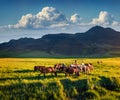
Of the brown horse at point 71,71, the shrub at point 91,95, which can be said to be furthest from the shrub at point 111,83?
the brown horse at point 71,71

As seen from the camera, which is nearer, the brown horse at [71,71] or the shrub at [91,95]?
the shrub at [91,95]

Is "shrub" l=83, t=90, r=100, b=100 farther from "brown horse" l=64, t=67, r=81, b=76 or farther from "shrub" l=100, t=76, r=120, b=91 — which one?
"brown horse" l=64, t=67, r=81, b=76

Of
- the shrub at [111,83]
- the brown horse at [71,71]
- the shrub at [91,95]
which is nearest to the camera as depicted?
the shrub at [91,95]

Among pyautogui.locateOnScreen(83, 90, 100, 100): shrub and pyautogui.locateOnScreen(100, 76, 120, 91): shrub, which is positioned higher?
pyautogui.locateOnScreen(100, 76, 120, 91): shrub

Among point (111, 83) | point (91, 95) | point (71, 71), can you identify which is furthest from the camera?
point (71, 71)

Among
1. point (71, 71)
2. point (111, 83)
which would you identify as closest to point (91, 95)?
point (111, 83)

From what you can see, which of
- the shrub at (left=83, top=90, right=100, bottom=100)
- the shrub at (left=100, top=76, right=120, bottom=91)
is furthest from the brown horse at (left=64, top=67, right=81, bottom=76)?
the shrub at (left=83, top=90, right=100, bottom=100)

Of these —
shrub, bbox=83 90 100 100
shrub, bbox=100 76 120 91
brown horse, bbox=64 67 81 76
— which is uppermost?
brown horse, bbox=64 67 81 76

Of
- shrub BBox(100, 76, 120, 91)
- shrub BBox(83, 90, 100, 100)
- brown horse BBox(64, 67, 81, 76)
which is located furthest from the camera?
brown horse BBox(64, 67, 81, 76)

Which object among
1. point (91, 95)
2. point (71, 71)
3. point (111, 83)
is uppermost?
point (71, 71)

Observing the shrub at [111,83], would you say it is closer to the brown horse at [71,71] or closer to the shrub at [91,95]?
the shrub at [91,95]

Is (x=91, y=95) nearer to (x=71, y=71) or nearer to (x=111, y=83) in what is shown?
(x=111, y=83)

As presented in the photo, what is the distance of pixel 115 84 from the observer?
32938mm

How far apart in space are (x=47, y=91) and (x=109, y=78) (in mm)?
8535
